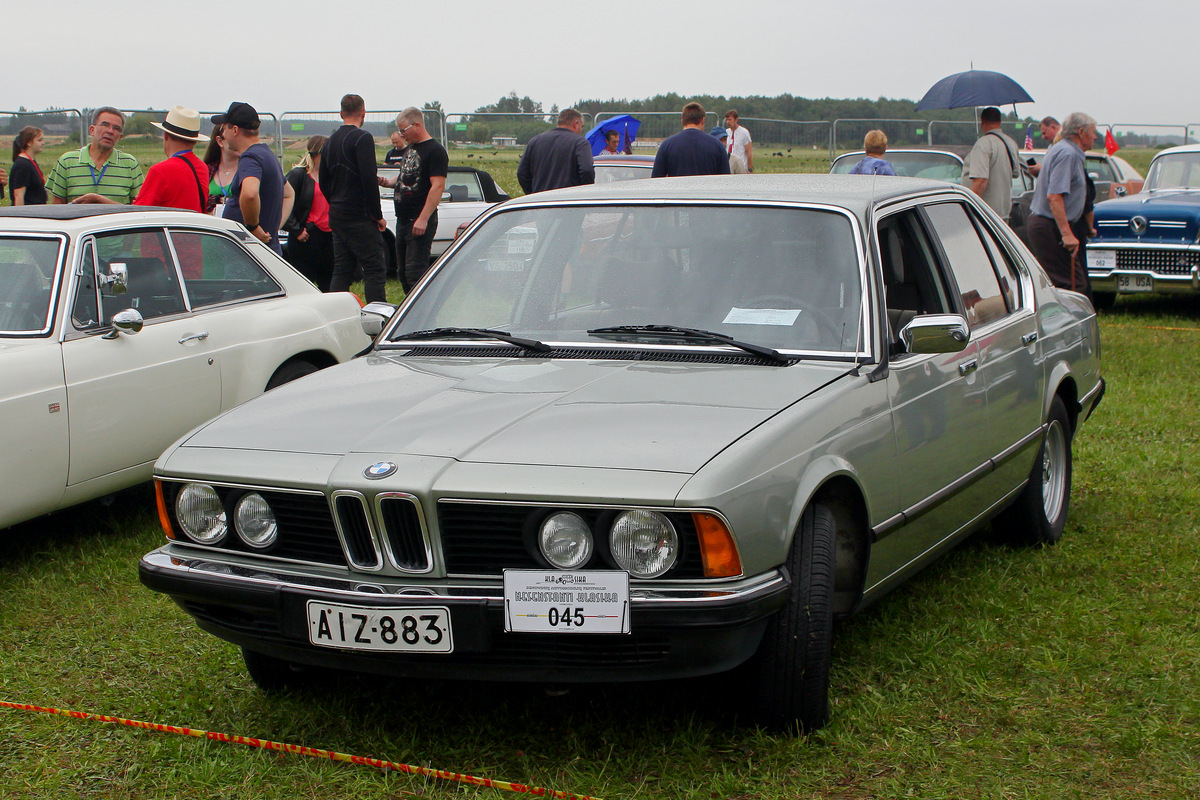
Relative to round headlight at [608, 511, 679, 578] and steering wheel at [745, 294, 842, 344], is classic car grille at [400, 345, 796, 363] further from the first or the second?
round headlight at [608, 511, 679, 578]

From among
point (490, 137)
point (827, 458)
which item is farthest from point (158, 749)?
point (490, 137)

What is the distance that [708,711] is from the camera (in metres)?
3.53

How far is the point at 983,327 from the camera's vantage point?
4484 millimetres

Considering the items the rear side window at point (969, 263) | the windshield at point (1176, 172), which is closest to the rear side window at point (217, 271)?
the rear side window at point (969, 263)

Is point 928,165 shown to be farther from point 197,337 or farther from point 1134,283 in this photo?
point 197,337

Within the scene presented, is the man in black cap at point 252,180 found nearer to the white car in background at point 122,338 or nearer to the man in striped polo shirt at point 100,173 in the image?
the man in striped polo shirt at point 100,173

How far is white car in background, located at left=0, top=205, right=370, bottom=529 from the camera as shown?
491 cm

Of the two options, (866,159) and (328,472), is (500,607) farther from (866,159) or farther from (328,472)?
(866,159)

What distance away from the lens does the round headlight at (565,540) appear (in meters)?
2.93

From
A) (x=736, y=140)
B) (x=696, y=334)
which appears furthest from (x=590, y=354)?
(x=736, y=140)

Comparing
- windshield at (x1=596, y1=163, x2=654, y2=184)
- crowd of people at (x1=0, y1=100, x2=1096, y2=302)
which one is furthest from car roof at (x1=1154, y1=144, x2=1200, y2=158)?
windshield at (x1=596, y1=163, x2=654, y2=184)

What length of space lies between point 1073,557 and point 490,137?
57.1ft

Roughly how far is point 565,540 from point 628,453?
0.84 feet

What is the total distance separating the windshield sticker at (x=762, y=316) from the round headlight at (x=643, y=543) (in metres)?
1.07
